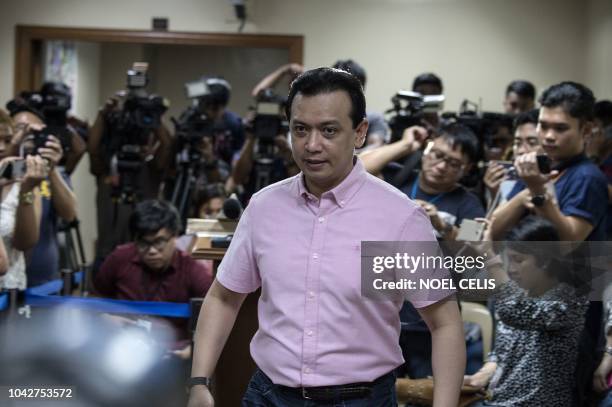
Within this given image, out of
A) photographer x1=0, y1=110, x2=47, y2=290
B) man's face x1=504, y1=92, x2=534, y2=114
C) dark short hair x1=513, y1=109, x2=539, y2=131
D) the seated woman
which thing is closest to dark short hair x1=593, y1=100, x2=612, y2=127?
man's face x1=504, y1=92, x2=534, y2=114

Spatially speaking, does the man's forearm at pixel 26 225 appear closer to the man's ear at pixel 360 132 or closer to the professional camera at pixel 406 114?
the professional camera at pixel 406 114

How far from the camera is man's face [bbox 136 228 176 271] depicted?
3.20 meters

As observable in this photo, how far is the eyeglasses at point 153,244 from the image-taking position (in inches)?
126

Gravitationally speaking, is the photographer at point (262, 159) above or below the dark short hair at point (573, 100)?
below

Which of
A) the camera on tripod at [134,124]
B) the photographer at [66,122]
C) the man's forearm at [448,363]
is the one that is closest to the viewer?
the man's forearm at [448,363]

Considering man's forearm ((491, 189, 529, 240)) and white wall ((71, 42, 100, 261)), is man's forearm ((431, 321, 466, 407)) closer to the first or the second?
man's forearm ((491, 189, 529, 240))

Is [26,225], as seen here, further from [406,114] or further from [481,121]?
[481,121]

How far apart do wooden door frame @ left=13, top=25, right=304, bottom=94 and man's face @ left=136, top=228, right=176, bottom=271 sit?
288 centimetres

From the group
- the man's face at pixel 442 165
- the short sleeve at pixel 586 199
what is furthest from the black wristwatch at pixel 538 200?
the man's face at pixel 442 165

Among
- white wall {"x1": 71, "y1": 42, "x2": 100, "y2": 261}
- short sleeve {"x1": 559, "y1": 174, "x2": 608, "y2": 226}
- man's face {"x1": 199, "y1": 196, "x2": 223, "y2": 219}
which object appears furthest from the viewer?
white wall {"x1": 71, "y1": 42, "x2": 100, "y2": 261}

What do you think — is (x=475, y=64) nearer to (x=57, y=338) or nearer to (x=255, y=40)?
(x=255, y=40)

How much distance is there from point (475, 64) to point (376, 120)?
2.02m

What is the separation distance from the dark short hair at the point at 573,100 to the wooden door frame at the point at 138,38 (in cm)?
342

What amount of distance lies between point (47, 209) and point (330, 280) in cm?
219
